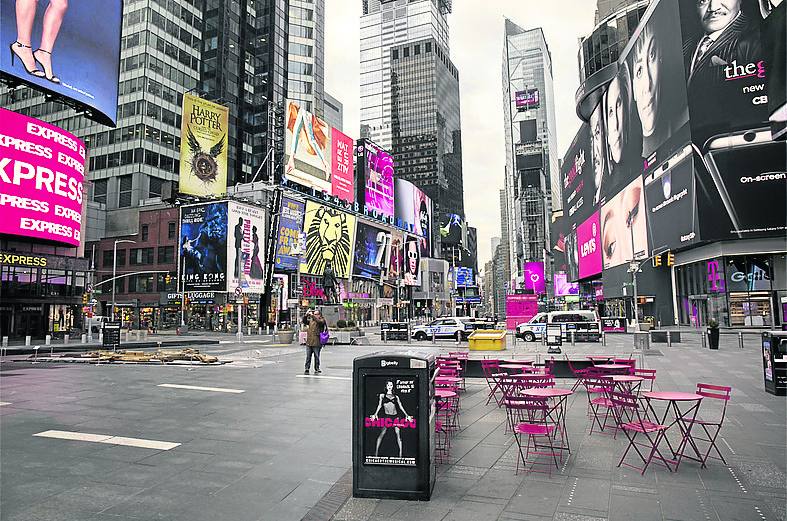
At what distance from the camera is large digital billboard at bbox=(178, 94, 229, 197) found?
4019cm

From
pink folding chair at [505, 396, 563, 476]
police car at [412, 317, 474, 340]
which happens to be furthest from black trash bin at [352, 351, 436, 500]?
police car at [412, 317, 474, 340]

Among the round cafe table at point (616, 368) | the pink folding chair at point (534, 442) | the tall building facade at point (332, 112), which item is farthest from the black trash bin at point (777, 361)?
the tall building facade at point (332, 112)

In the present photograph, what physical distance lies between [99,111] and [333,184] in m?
32.9

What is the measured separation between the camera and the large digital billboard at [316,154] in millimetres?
56656

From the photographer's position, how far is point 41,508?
197 inches

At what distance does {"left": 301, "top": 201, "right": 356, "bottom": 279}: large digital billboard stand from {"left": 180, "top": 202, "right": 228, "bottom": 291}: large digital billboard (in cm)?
1070

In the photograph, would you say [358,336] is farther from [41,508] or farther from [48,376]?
[41,508]

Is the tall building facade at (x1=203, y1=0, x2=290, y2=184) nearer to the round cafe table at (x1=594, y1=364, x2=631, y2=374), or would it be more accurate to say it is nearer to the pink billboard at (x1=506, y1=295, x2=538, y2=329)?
the pink billboard at (x1=506, y1=295, x2=538, y2=329)

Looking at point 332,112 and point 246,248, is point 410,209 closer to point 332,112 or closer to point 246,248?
point 246,248

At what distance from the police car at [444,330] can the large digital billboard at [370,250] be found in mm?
40590

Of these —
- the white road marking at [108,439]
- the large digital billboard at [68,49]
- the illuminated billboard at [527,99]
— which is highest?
the illuminated billboard at [527,99]

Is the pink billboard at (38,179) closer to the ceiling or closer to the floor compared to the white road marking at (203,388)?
closer to the ceiling

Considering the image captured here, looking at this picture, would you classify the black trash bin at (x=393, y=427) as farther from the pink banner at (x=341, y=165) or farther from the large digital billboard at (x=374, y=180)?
the large digital billboard at (x=374, y=180)

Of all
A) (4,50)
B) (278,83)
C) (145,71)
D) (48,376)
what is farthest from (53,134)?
(278,83)
